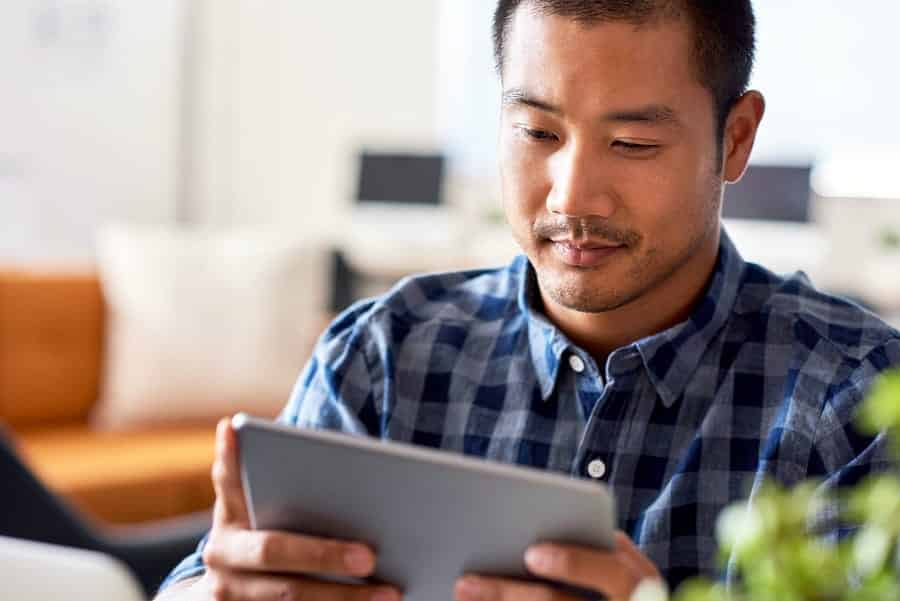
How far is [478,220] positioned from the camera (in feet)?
15.7

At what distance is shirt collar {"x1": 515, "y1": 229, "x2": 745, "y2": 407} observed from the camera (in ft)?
3.98

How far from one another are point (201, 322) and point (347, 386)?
2.09 metres

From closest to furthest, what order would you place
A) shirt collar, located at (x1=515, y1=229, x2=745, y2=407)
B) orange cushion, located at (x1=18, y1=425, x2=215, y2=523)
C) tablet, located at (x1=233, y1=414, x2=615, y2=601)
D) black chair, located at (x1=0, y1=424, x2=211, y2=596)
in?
tablet, located at (x1=233, y1=414, x2=615, y2=601)
shirt collar, located at (x1=515, y1=229, x2=745, y2=407)
black chair, located at (x1=0, y1=424, x2=211, y2=596)
orange cushion, located at (x1=18, y1=425, x2=215, y2=523)

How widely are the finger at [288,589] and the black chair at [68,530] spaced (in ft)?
3.52

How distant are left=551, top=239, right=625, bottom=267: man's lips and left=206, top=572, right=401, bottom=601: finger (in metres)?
0.37

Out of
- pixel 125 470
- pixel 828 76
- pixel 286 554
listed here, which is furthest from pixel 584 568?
pixel 828 76

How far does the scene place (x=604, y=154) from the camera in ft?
3.84

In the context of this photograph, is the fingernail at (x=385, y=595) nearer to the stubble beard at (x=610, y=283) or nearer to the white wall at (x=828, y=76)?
the stubble beard at (x=610, y=283)

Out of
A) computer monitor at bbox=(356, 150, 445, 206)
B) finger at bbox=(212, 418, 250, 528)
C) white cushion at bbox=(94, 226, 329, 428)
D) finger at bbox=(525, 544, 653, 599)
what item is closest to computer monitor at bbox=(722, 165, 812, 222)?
computer monitor at bbox=(356, 150, 445, 206)

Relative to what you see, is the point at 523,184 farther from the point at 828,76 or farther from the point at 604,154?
the point at 828,76

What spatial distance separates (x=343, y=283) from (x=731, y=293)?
8.63 feet

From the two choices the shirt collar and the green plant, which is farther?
the shirt collar

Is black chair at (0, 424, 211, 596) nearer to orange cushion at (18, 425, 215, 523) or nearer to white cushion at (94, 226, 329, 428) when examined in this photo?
orange cushion at (18, 425, 215, 523)

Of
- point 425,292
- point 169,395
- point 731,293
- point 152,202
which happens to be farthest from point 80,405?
point 731,293
